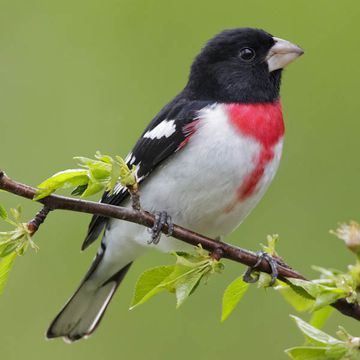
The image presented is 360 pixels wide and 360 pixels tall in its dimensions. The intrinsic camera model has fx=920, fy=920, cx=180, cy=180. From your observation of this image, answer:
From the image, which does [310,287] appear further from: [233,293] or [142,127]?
[142,127]

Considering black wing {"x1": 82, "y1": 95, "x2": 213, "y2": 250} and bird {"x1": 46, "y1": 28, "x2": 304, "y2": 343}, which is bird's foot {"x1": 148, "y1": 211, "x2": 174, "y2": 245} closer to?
bird {"x1": 46, "y1": 28, "x2": 304, "y2": 343}

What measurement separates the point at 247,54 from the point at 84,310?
3.87 feet

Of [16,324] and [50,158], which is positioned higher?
[50,158]

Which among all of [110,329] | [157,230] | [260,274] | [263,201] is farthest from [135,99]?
[260,274]

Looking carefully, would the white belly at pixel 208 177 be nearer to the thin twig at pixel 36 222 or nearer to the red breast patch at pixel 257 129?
the red breast patch at pixel 257 129

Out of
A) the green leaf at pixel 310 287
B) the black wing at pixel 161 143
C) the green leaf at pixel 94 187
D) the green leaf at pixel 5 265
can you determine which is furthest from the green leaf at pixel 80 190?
the black wing at pixel 161 143

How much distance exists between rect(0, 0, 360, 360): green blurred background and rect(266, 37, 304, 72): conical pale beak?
1.13 m

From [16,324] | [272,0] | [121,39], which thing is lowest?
[16,324]

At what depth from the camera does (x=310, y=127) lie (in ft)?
15.3

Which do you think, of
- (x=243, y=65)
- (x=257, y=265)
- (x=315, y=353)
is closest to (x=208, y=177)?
(x=243, y=65)

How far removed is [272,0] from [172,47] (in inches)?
25.7

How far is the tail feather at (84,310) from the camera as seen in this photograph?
11.6 ft

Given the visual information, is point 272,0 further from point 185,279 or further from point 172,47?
point 185,279

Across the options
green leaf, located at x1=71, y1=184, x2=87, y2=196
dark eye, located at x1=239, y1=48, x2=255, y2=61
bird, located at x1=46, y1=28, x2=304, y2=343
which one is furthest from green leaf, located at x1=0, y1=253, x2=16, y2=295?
dark eye, located at x1=239, y1=48, x2=255, y2=61
